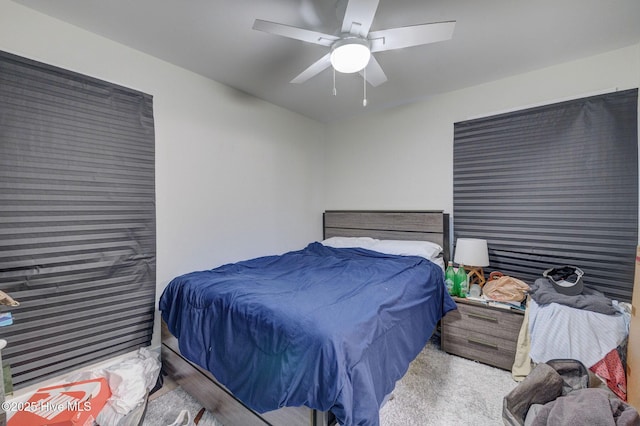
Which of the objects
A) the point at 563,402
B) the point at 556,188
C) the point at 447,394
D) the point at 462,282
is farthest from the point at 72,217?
the point at 556,188

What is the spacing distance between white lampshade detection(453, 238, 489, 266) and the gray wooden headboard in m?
0.34

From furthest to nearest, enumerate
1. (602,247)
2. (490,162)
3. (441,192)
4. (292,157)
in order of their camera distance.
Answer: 1. (292,157)
2. (441,192)
3. (490,162)
4. (602,247)

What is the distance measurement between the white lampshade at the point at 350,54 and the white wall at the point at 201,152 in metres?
1.53

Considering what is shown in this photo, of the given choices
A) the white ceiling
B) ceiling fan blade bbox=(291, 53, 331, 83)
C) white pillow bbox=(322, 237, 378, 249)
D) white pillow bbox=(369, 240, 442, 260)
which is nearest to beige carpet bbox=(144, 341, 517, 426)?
white pillow bbox=(369, 240, 442, 260)

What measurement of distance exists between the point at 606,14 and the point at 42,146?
12.3 ft

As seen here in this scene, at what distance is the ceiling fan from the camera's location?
1.40 metres

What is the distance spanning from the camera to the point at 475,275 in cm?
266

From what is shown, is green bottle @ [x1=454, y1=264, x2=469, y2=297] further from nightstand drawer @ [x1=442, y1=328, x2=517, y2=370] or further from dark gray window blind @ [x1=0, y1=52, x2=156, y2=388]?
dark gray window blind @ [x1=0, y1=52, x2=156, y2=388]

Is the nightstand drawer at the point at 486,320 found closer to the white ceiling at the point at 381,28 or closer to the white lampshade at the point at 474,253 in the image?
the white lampshade at the point at 474,253

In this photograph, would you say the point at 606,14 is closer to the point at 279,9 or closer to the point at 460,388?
the point at 279,9

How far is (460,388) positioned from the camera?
1.98 m

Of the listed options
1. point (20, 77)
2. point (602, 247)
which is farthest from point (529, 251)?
point (20, 77)

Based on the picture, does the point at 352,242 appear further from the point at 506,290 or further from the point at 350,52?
the point at 350,52

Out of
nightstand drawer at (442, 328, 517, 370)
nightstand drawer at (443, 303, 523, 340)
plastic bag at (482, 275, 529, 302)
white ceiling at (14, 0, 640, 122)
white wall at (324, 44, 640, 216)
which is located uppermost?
white ceiling at (14, 0, 640, 122)
